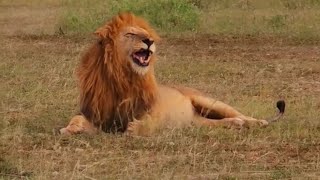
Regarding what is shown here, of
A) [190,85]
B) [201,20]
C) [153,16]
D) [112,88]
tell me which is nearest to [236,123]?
[112,88]

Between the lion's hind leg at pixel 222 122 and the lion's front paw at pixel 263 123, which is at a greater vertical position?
the lion's front paw at pixel 263 123

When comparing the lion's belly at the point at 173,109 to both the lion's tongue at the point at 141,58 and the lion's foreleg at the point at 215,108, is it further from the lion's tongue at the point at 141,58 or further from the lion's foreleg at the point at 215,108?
the lion's tongue at the point at 141,58

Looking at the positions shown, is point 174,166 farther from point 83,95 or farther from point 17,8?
point 17,8

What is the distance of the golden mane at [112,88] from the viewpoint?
564 cm

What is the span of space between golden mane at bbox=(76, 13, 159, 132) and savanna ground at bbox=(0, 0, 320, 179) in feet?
0.73

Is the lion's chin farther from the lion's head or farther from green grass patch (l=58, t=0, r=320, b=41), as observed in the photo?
green grass patch (l=58, t=0, r=320, b=41)

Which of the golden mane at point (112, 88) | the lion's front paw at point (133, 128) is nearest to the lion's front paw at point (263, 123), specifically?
the golden mane at point (112, 88)

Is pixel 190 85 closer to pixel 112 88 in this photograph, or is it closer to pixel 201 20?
pixel 112 88

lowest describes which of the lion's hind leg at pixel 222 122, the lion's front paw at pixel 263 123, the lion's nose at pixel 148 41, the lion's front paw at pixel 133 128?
the lion's front paw at pixel 133 128

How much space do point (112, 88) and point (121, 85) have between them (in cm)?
6

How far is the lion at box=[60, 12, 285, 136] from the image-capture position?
564 centimetres

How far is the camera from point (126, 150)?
504cm

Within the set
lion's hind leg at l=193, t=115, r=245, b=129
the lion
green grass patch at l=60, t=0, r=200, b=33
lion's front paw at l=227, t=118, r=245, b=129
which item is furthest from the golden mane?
green grass patch at l=60, t=0, r=200, b=33

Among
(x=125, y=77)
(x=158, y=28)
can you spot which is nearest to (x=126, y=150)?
(x=125, y=77)
